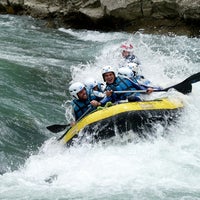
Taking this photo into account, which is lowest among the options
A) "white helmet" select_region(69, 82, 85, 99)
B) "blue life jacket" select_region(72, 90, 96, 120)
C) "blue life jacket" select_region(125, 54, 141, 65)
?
"blue life jacket" select_region(72, 90, 96, 120)

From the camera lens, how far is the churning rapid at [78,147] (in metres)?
5.75

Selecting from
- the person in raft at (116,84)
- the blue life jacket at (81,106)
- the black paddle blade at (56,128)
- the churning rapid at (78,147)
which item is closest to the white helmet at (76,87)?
the blue life jacket at (81,106)

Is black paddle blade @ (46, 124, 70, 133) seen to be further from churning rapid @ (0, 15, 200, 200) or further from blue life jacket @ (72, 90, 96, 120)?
blue life jacket @ (72, 90, 96, 120)

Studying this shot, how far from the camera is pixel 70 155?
23.2 feet

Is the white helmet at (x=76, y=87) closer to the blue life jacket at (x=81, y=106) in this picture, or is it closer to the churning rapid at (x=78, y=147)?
the blue life jacket at (x=81, y=106)

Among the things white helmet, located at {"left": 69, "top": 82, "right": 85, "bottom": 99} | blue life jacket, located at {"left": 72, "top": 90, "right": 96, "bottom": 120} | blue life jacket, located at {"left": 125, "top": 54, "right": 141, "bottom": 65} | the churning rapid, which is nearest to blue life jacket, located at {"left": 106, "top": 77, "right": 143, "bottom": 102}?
blue life jacket, located at {"left": 72, "top": 90, "right": 96, "bottom": 120}

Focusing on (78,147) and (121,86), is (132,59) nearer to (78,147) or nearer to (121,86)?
(121,86)

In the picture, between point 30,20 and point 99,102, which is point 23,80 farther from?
point 30,20

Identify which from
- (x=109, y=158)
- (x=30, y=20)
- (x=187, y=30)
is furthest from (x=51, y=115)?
(x=30, y=20)

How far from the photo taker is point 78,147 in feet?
23.3

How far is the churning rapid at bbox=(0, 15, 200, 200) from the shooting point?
575 cm

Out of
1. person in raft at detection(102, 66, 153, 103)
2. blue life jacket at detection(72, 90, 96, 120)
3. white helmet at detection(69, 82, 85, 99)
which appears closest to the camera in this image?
white helmet at detection(69, 82, 85, 99)

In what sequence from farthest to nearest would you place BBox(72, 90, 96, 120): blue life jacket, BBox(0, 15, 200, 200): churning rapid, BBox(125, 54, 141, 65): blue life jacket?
BBox(125, 54, 141, 65): blue life jacket
BBox(72, 90, 96, 120): blue life jacket
BBox(0, 15, 200, 200): churning rapid

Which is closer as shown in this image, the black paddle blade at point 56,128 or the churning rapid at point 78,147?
the churning rapid at point 78,147
